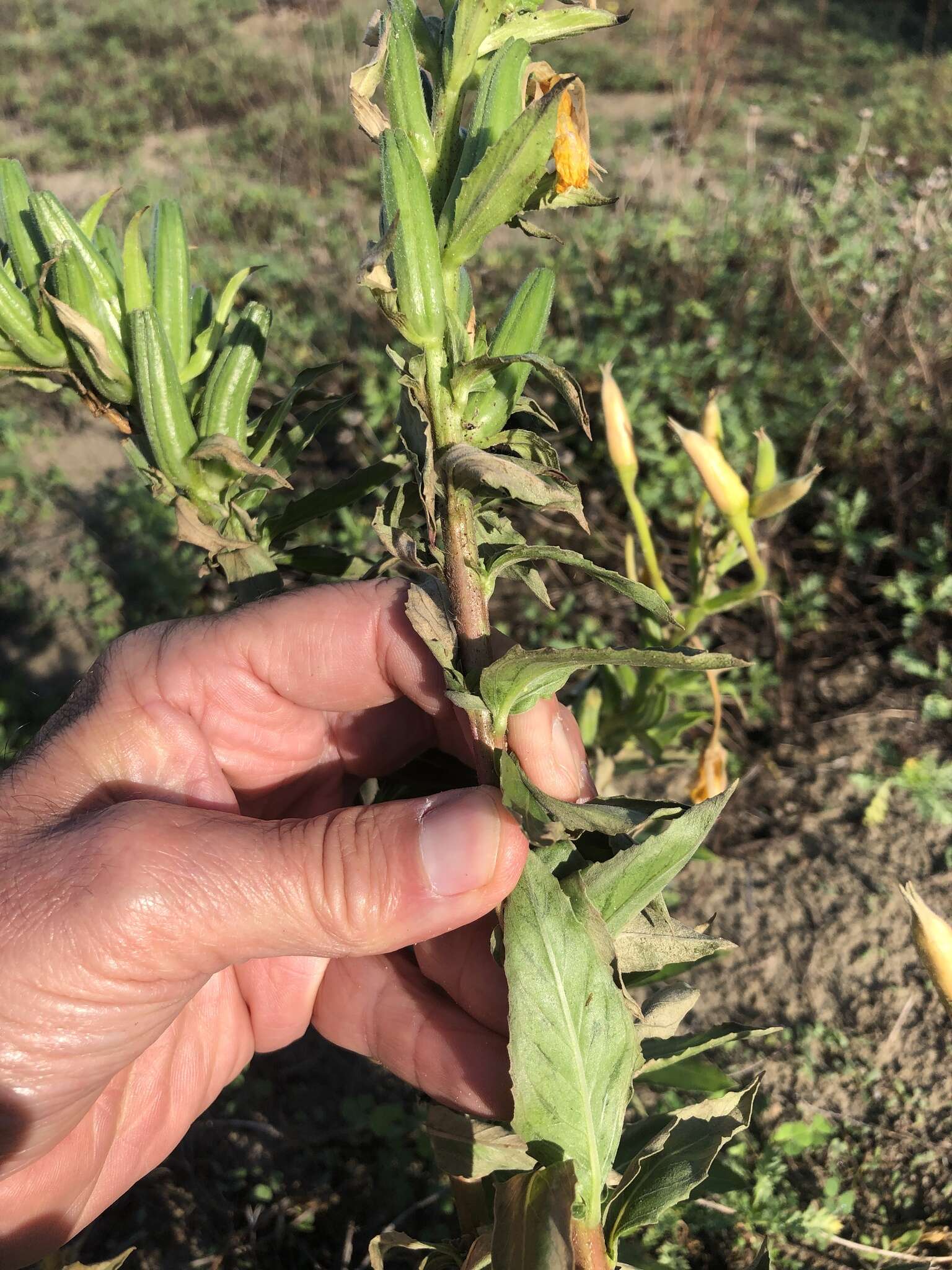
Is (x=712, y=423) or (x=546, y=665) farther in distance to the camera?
A: (x=712, y=423)

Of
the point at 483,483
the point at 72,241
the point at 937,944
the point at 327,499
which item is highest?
the point at 72,241

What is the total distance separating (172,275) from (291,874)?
0.91 metres

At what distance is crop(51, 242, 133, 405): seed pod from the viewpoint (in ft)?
4.12

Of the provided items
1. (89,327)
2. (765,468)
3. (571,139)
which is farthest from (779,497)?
(89,327)

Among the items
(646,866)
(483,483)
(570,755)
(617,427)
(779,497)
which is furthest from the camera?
(617,427)

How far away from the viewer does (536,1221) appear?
3.78 ft

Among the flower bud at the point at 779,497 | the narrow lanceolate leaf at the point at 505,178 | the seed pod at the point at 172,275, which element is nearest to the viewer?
the narrow lanceolate leaf at the point at 505,178

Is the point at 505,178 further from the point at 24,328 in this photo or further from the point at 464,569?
the point at 24,328

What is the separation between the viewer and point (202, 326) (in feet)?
4.91

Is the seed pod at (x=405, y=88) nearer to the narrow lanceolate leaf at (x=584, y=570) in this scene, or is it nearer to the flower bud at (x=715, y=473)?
the narrow lanceolate leaf at (x=584, y=570)

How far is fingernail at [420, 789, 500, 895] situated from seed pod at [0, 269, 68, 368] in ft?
2.83

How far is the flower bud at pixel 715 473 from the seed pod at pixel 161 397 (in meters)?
0.85

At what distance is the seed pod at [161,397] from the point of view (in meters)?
1.26

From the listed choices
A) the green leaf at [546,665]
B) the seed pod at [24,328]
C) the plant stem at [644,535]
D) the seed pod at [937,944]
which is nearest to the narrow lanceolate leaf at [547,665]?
the green leaf at [546,665]
